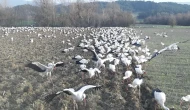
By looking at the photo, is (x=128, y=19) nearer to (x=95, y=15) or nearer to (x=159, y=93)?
(x=95, y=15)

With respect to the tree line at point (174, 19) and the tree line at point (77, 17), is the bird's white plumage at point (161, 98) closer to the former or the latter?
the tree line at point (77, 17)

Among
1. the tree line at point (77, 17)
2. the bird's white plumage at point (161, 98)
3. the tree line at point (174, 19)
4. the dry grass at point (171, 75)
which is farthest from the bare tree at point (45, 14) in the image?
the bird's white plumage at point (161, 98)

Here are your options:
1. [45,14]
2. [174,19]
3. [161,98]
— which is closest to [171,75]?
[161,98]

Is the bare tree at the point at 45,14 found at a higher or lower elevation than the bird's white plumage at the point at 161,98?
higher

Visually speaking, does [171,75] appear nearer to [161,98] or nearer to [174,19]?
[161,98]

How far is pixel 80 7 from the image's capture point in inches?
2237

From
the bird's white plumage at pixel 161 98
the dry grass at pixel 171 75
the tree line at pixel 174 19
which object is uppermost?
the tree line at pixel 174 19

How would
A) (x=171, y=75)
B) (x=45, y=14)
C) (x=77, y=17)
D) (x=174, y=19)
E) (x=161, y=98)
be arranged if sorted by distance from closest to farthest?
(x=161, y=98) < (x=171, y=75) < (x=77, y=17) < (x=45, y=14) < (x=174, y=19)

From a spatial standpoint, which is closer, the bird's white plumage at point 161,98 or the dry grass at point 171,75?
the bird's white plumage at point 161,98

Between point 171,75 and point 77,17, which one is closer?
point 171,75

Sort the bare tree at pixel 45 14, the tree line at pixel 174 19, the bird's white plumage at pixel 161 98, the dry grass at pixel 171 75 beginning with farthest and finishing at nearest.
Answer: the tree line at pixel 174 19
the bare tree at pixel 45 14
the dry grass at pixel 171 75
the bird's white plumage at pixel 161 98

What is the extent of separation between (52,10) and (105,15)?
10437 mm

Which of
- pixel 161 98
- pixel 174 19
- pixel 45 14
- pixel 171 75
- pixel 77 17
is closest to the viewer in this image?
pixel 161 98

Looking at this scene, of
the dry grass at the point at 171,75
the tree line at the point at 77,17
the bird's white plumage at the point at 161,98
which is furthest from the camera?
the tree line at the point at 77,17
